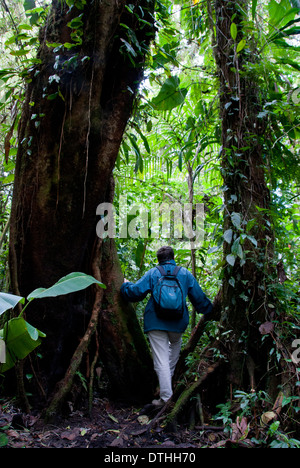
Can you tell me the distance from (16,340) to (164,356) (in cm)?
153

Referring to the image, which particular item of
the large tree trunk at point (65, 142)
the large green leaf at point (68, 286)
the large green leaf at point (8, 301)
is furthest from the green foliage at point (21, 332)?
the large tree trunk at point (65, 142)

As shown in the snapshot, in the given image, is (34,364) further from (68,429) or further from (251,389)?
(251,389)

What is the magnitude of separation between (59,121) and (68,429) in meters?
2.37

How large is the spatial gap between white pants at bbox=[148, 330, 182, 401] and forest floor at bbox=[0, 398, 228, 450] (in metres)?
0.32

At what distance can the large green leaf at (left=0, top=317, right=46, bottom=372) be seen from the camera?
2.09 metres

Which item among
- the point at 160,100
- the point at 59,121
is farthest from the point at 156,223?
the point at 59,121

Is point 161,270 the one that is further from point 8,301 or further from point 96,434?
point 8,301

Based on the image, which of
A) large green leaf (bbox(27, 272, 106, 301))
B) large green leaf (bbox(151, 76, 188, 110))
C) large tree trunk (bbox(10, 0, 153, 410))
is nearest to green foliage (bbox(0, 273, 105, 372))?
large green leaf (bbox(27, 272, 106, 301))

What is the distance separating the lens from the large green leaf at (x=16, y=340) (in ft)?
6.87

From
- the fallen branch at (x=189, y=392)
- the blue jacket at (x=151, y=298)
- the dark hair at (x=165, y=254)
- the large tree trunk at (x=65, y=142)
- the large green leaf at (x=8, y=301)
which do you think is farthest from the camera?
the dark hair at (x=165, y=254)

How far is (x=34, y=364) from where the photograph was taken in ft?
9.34

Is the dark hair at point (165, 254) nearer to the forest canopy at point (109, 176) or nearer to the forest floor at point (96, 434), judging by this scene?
the forest canopy at point (109, 176)

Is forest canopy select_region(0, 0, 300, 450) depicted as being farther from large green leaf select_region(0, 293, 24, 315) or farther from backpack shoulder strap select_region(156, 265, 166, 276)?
large green leaf select_region(0, 293, 24, 315)

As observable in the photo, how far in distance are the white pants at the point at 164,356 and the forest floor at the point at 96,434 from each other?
1.06ft
